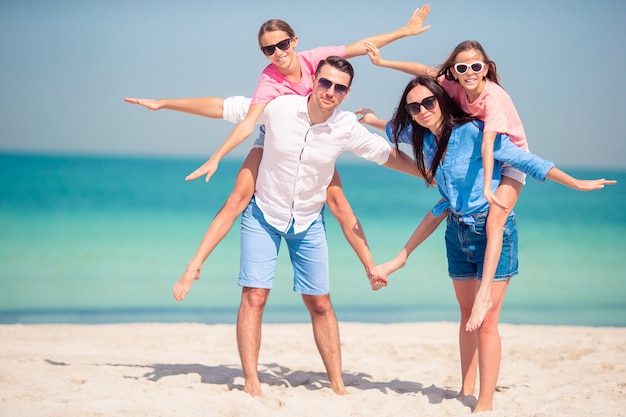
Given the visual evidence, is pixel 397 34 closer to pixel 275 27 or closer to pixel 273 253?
pixel 275 27

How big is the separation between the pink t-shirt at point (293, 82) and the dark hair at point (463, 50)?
759 mm

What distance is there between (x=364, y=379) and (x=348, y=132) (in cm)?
210

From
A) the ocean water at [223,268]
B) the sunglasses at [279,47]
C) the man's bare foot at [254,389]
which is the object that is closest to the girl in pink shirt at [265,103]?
the sunglasses at [279,47]

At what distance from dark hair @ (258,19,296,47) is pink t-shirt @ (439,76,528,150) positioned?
3.91 feet

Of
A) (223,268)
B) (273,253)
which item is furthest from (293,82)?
(223,268)

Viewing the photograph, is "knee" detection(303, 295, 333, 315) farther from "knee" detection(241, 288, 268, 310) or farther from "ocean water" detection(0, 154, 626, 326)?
"ocean water" detection(0, 154, 626, 326)

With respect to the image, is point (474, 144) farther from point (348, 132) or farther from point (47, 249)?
point (47, 249)

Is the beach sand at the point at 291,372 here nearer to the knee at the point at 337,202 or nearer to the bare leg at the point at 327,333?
the bare leg at the point at 327,333

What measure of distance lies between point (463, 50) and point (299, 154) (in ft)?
3.84

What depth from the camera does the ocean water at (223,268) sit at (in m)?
9.73

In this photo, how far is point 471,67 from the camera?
426 cm

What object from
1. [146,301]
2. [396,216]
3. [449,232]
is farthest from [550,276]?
[396,216]

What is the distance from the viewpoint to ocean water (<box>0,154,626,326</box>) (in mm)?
9727

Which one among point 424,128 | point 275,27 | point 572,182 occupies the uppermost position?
point 275,27
